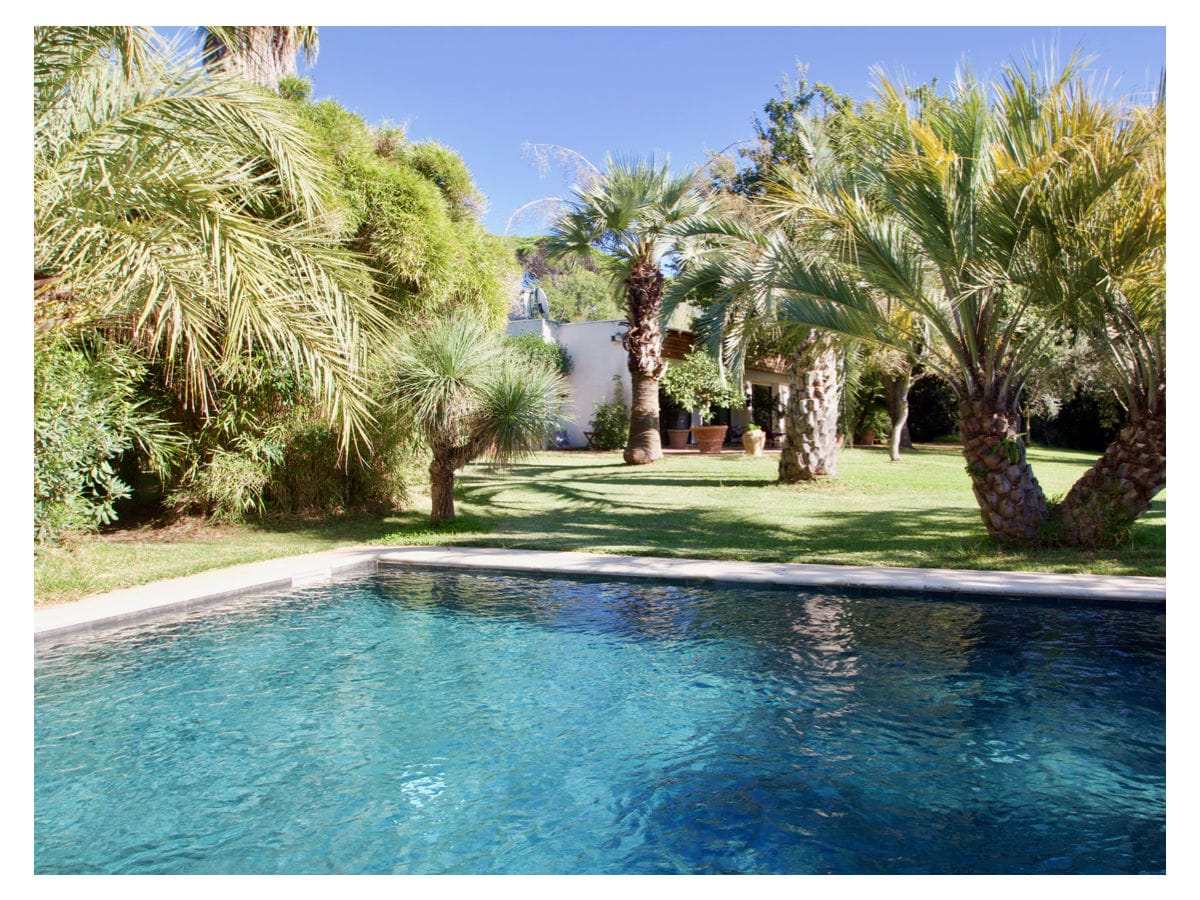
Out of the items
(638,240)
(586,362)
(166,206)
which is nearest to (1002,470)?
(166,206)

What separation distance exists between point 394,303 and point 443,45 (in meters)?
3.58

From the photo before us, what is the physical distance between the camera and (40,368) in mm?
7555

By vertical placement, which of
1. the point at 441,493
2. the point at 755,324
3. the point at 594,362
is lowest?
the point at 441,493

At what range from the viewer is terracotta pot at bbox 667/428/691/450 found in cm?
2703

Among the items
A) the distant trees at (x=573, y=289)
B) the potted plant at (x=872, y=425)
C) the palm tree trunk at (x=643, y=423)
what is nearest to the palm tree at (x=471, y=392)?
the palm tree trunk at (x=643, y=423)

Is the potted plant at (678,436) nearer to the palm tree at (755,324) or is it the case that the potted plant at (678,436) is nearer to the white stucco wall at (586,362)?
the white stucco wall at (586,362)

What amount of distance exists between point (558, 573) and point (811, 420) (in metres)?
8.60

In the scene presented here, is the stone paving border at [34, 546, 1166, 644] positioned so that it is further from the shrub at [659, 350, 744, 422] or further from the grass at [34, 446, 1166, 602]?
the shrub at [659, 350, 744, 422]

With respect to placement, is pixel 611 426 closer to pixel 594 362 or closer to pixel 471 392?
pixel 594 362

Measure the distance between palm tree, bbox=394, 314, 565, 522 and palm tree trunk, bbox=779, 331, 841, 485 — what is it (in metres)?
6.41

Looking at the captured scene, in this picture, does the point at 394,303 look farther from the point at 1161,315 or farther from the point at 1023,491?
the point at 1161,315

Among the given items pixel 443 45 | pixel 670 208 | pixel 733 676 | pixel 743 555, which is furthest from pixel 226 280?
pixel 670 208

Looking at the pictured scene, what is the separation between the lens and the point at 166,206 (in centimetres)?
614
